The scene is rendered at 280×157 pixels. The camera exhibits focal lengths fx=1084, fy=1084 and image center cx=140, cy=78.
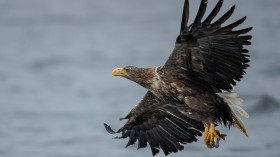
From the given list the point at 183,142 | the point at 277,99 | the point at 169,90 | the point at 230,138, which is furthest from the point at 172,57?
the point at 277,99

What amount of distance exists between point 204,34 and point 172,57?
522 mm

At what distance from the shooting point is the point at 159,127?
13.8 metres

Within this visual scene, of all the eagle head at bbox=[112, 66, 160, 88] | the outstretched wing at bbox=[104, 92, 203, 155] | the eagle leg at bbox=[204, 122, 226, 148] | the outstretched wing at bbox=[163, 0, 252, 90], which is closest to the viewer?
the outstretched wing at bbox=[163, 0, 252, 90]

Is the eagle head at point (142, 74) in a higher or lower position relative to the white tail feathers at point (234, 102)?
higher

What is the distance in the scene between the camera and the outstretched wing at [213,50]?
1241 centimetres

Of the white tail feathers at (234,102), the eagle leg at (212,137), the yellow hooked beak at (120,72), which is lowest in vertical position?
the eagle leg at (212,137)

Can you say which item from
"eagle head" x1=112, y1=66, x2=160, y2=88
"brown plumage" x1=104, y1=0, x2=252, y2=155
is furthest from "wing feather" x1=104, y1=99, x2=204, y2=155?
"eagle head" x1=112, y1=66, x2=160, y2=88

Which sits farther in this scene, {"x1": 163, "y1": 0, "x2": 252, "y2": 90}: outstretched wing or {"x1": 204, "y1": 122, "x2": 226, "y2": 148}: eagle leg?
{"x1": 204, "y1": 122, "x2": 226, "y2": 148}: eagle leg

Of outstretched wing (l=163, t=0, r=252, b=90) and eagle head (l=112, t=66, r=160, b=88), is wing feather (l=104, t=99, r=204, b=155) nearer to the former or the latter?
eagle head (l=112, t=66, r=160, b=88)

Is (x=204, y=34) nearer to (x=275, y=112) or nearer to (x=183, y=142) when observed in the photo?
(x=183, y=142)

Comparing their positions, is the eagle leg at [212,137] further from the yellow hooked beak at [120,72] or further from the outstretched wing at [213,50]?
the yellow hooked beak at [120,72]

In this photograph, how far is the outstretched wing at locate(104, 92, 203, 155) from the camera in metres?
13.5

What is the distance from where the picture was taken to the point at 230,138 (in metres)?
17.4

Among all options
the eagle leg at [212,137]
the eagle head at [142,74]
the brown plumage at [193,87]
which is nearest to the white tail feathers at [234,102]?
the brown plumage at [193,87]
